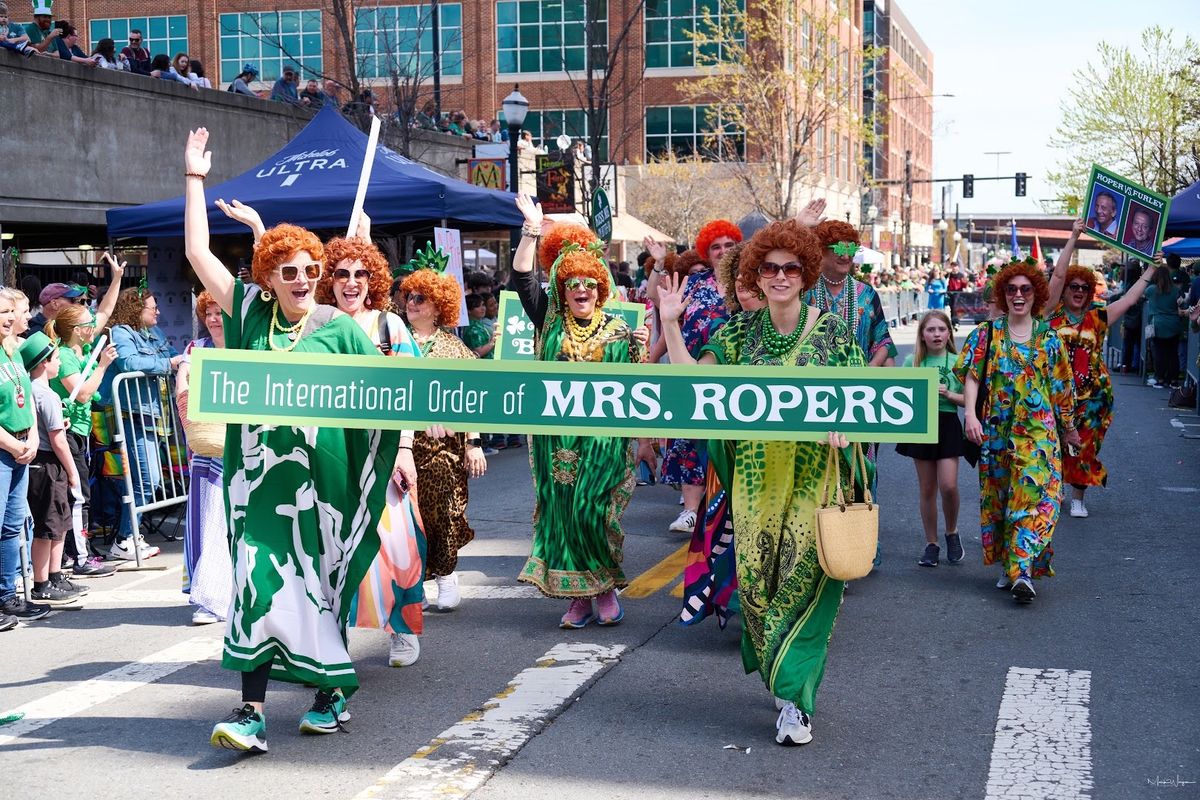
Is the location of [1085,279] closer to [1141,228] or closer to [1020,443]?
[1141,228]

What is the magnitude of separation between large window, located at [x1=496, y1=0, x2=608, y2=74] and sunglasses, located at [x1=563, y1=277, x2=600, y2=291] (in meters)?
46.0

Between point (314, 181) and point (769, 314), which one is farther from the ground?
point (314, 181)

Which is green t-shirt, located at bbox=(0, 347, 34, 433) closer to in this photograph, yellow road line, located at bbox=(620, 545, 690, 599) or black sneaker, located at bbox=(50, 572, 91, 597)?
black sneaker, located at bbox=(50, 572, 91, 597)

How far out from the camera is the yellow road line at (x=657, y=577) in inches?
308

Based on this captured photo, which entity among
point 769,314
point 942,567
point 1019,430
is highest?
point 769,314

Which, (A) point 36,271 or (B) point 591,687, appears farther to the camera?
(A) point 36,271

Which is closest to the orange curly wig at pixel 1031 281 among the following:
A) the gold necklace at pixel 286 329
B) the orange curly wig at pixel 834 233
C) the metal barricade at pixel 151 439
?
A: the orange curly wig at pixel 834 233

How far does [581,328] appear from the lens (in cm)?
697

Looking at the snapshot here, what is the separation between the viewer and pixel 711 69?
152 feet

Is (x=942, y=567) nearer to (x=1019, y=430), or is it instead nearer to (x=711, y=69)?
(x=1019, y=430)

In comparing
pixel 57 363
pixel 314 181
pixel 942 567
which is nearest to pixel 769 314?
pixel 942 567

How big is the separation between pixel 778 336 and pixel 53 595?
4650 millimetres

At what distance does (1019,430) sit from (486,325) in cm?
836

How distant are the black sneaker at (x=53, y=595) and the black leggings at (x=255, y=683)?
3232 mm
